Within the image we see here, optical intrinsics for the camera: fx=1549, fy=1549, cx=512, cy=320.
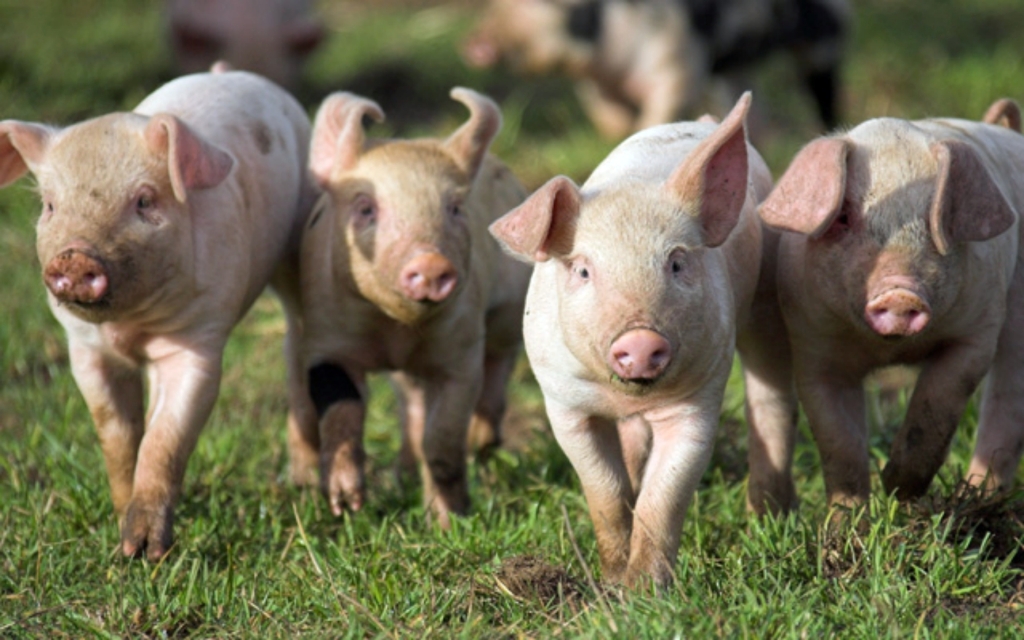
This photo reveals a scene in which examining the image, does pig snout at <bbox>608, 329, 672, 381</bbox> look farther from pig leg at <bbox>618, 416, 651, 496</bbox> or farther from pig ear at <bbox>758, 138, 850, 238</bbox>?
pig leg at <bbox>618, 416, 651, 496</bbox>

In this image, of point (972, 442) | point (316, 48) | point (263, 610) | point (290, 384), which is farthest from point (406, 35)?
point (263, 610)

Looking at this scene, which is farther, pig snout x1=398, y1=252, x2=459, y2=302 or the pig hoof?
pig snout x1=398, y1=252, x2=459, y2=302

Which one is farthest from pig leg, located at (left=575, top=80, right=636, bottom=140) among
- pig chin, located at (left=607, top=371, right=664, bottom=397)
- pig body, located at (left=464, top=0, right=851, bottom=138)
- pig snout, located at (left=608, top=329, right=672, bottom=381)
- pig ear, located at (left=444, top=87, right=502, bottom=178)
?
pig snout, located at (left=608, top=329, right=672, bottom=381)

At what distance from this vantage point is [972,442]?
17.6ft

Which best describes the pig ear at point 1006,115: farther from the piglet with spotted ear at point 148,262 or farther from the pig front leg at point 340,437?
the piglet with spotted ear at point 148,262

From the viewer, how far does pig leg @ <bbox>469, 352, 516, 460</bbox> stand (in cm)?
621

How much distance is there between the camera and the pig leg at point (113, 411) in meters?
5.01

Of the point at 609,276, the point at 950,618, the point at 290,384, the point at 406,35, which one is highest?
the point at 609,276

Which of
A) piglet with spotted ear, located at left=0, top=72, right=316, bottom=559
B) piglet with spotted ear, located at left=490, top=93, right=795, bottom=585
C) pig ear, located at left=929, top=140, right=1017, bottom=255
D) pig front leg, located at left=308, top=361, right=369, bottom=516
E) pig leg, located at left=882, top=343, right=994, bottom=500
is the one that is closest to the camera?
piglet with spotted ear, located at left=490, top=93, right=795, bottom=585

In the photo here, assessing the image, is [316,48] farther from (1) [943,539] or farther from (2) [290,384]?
(1) [943,539]

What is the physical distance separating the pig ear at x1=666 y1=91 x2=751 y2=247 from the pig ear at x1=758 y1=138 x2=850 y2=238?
0.17 m

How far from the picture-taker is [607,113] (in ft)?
35.3

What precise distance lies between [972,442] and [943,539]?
1.37 meters

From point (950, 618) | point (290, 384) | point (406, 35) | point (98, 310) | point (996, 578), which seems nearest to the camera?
point (950, 618)
